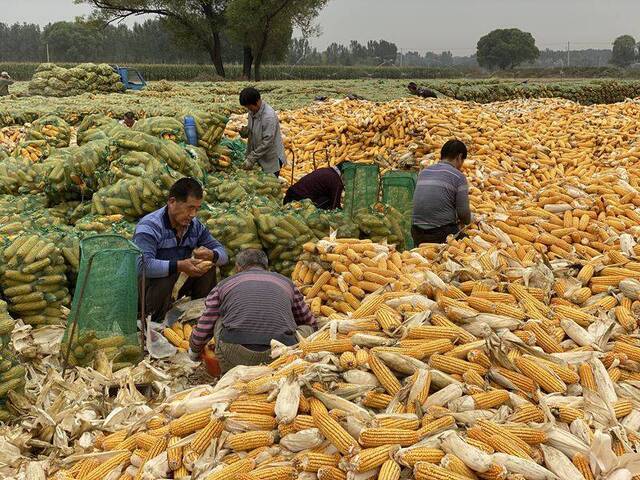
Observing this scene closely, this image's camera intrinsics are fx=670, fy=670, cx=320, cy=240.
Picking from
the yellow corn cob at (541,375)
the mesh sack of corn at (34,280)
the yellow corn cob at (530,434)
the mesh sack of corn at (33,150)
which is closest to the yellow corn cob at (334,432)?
the yellow corn cob at (530,434)

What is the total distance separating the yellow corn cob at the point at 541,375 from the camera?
3.40m

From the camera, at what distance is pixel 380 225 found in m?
7.10

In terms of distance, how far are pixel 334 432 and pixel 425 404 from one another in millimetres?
504

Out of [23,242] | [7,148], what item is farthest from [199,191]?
[7,148]

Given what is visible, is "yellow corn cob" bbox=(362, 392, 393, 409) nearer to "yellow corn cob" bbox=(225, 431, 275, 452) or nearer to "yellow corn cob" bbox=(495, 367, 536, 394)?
"yellow corn cob" bbox=(225, 431, 275, 452)

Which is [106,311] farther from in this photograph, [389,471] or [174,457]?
[389,471]

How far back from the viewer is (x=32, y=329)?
5621 mm

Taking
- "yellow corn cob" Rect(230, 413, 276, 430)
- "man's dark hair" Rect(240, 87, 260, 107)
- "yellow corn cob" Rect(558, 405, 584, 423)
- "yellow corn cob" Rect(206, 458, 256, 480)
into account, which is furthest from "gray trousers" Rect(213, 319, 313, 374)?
"man's dark hair" Rect(240, 87, 260, 107)

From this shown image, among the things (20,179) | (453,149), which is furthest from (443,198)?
(20,179)

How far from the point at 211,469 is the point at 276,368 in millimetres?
796

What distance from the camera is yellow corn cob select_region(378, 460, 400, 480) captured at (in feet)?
9.08

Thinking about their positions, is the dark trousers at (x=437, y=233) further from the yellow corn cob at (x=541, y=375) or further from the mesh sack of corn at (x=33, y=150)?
the mesh sack of corn at (x=33, y=150)

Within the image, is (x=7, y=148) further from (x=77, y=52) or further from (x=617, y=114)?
(x=77, y=52)

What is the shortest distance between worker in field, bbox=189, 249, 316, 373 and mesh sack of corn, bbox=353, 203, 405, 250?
8.00 feet
